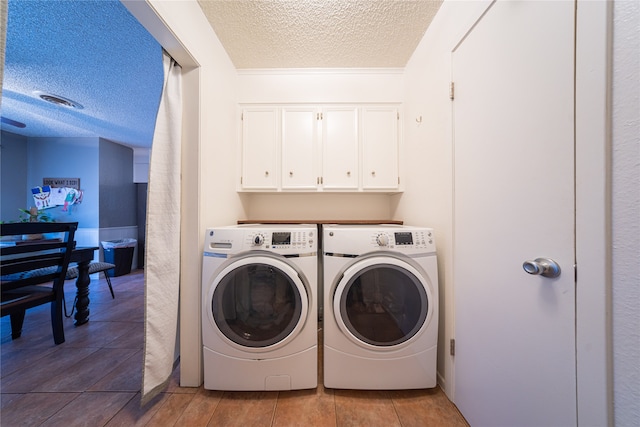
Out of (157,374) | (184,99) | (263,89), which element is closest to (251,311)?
(157,374)

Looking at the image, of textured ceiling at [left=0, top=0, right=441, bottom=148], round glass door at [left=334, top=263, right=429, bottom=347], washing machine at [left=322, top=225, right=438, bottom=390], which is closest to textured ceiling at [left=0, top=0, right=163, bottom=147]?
textured ceiling at [left=0, top=0, right=441, bottom=148]

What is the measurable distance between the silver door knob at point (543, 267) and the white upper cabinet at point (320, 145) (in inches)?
45.9

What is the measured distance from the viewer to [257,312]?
1.16m

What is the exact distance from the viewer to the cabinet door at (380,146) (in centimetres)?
176

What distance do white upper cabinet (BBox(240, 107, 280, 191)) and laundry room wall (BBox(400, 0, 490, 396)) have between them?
1161 millimetres

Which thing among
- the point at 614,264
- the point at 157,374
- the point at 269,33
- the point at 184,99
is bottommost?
the point at 157,374

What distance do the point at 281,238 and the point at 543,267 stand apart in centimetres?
108

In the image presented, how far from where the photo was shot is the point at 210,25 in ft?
4.44

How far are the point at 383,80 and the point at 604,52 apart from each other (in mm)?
1460

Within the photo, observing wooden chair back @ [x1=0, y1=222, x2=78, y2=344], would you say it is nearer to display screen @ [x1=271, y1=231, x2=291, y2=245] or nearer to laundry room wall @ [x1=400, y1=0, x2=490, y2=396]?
display screen @ [x1=271, y1=231, x2=291, y2=245]

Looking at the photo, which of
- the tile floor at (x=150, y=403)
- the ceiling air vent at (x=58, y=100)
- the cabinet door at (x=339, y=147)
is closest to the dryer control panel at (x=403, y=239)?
the cabinet door at (x=339, y=147)

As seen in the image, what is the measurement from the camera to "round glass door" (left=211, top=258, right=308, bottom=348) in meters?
1.12

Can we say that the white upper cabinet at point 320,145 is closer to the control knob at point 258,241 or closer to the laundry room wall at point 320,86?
the laundry room wall at point 320,86

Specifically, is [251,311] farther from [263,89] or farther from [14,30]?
[14,30]
